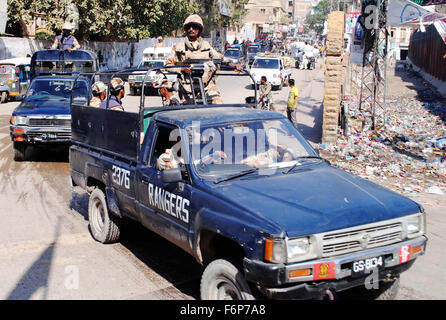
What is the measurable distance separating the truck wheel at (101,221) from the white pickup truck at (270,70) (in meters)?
21.4

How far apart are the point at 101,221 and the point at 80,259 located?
34.4 inches

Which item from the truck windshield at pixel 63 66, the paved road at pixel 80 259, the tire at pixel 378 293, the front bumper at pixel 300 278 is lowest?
the paved road at pixel 80 259

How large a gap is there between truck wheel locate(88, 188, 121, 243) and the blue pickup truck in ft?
0.76

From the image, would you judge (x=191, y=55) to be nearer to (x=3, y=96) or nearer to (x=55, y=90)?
(x=55, y=90)

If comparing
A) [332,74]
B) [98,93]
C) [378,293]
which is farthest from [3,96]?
[378,293]

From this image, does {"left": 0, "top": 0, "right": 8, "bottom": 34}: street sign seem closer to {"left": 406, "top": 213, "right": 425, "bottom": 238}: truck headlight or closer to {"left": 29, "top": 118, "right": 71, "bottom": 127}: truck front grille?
{"left": 29, "top": 118, "right": 71, "bottom": 127}: truck front grille

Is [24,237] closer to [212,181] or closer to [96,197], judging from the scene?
[96,197]

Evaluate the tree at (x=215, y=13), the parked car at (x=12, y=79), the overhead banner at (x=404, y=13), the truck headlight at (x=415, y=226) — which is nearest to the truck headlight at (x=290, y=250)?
the truck headlight at (x=415, y=226)

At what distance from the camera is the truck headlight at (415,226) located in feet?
13.7

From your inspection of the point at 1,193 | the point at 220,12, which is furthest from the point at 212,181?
the point at 220,12

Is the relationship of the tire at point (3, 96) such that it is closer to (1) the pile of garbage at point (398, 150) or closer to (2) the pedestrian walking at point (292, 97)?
(2) the pedestrian walking at point (292, 97)

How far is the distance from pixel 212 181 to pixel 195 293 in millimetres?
1372

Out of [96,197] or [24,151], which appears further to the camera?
[24,151]
